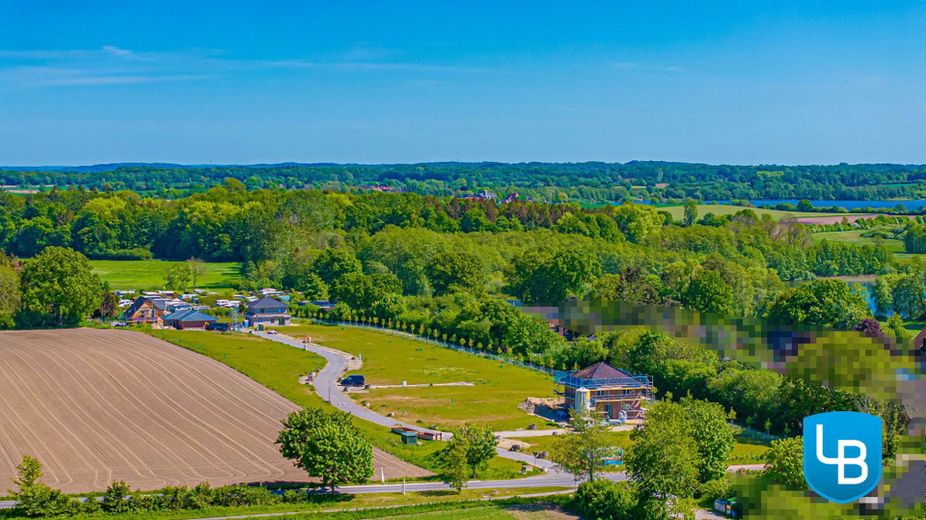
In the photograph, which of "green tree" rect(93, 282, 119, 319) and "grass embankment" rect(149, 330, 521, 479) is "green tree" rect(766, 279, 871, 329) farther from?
"green tree" rect(93, 282, 119, 319)

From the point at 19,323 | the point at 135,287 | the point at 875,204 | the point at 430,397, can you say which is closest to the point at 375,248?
the point at 135,287

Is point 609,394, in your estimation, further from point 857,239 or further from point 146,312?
point 857,239

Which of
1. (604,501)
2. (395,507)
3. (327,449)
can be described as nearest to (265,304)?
(327,449)

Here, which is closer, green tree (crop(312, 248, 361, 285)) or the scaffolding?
the scaffolding

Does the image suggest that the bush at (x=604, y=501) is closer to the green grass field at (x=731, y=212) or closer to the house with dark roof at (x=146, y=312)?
the house with dark roof at (x=146, y=312)

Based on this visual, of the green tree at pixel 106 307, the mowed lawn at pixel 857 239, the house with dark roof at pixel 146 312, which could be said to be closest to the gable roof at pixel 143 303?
the house with dark roof at pixel 146 312

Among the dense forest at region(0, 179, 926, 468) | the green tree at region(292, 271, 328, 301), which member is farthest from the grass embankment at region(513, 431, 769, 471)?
the green tree at region(292, 271, 328, 301)
